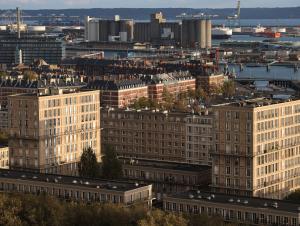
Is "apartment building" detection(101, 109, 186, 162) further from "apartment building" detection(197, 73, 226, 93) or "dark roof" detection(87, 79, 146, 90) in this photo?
"apartment building" detection(197, 73, 226, 93)

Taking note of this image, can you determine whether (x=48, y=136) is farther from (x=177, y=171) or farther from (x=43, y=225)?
(x=43, y=225)

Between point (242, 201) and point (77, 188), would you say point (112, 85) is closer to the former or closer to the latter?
point (77, 188)

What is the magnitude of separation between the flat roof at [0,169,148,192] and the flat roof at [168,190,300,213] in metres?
2.63

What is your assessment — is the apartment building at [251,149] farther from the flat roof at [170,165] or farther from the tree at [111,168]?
the tree at [111,168]

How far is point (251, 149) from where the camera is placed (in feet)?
161

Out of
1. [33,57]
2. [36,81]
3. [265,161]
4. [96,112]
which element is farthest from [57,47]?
[265,161]

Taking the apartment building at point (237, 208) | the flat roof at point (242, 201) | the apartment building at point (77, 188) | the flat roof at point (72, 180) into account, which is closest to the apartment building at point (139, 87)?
the flat roof at point (72, 180)

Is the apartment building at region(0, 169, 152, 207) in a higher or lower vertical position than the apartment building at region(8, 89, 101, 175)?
lower

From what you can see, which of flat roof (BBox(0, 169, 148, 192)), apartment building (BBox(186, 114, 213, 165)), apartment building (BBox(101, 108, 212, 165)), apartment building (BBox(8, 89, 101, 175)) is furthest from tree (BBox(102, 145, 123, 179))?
apartment building (BBox(101, 108, 212, 165))

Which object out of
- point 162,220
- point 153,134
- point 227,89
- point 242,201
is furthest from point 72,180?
point 227,89

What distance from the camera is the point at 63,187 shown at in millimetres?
47906

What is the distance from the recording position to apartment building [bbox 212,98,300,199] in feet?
161

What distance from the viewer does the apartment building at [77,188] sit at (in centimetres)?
4603

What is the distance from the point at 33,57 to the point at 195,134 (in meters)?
94.5
